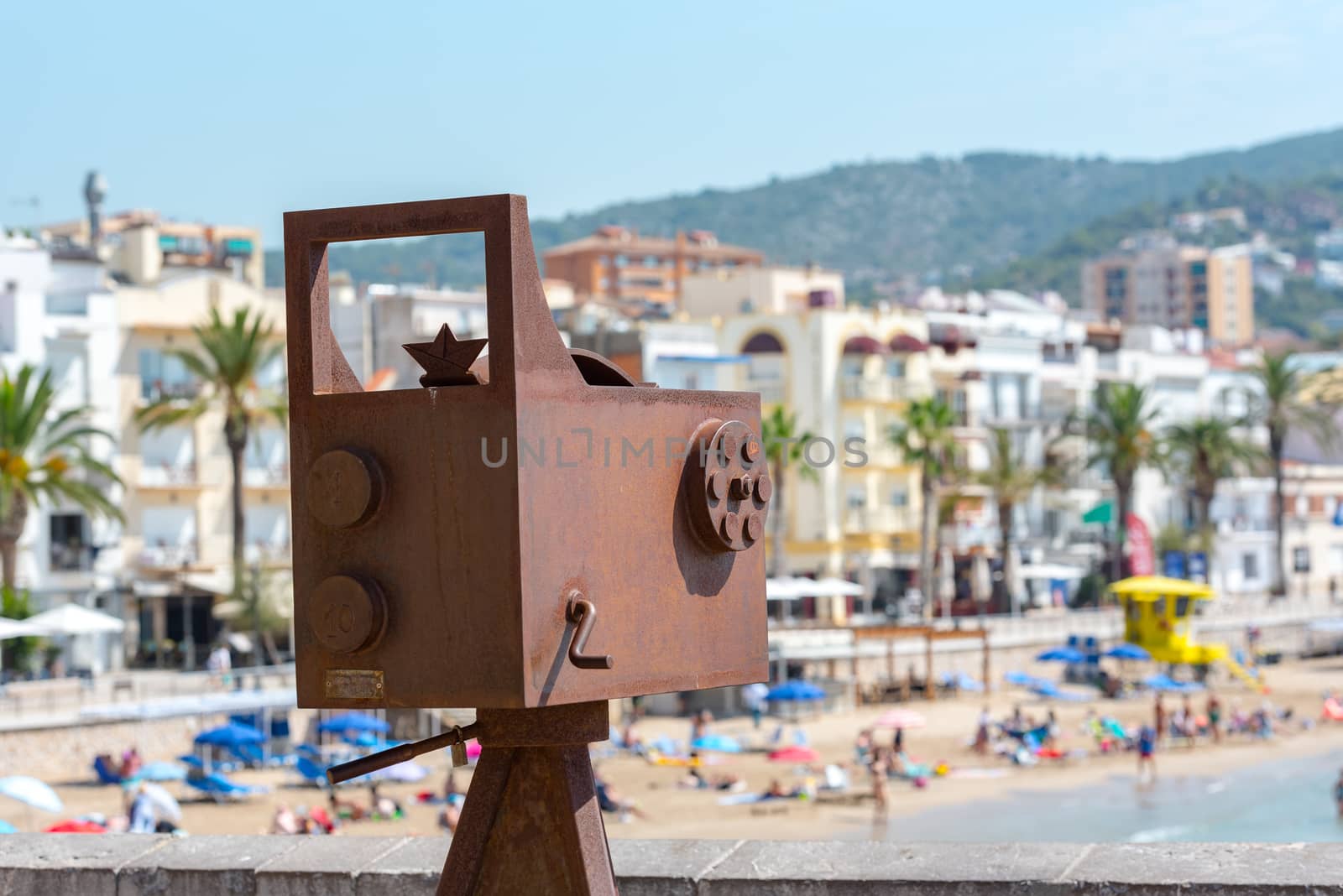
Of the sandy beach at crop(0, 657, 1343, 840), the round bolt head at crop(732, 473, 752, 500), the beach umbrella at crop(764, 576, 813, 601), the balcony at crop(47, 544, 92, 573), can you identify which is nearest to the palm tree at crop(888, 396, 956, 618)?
the beach umbrella at crop(764, 576, 813, 601)

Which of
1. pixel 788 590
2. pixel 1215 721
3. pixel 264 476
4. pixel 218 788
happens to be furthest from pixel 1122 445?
pixel 218 788

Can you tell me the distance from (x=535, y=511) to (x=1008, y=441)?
6986 centimetres

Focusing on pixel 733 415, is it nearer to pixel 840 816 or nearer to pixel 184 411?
pixel 840 816

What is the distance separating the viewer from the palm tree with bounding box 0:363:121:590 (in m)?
44.4

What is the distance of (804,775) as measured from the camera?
121 ft

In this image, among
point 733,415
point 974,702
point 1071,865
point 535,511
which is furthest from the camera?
point 974,702

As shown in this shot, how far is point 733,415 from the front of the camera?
5027mm

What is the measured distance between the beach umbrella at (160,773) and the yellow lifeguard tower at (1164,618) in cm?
2802

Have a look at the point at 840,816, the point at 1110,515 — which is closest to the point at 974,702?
the point at 840,816

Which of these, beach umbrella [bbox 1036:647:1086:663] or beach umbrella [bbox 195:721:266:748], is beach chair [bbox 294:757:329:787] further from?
beach umbrella [bbox 1036:647:1086:663]

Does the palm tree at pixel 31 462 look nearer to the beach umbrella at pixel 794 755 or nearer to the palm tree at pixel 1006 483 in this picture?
the beach umbrella at pixel 794 755

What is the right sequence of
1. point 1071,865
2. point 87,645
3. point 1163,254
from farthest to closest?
1. point 1163,254
2. point 87,645
3. point 1071,865

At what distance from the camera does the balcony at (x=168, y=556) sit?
52000 mm

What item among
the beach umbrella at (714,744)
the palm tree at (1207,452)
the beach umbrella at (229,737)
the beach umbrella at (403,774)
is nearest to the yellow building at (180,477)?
the beach umbrella at (403,774)
